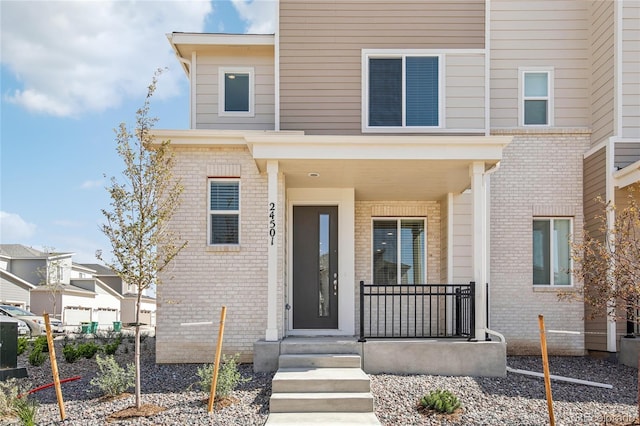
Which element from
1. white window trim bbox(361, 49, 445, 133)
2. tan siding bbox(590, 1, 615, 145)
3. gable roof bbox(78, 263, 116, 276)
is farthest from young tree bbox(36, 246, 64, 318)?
tan siding bbox(590, 1, 615, 145)

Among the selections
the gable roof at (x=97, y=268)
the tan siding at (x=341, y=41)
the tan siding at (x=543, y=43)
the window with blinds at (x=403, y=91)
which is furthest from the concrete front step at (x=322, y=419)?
the gable roof at (x=97, y=268)

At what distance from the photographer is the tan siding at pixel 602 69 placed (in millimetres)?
10703

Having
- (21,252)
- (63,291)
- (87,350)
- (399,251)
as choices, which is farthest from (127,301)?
(399,251)

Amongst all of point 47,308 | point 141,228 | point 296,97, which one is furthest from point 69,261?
point 141,228

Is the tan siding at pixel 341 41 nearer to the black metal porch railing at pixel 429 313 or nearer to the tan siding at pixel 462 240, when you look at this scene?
the tan siding at pixel 462 240

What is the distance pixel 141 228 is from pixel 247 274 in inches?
117

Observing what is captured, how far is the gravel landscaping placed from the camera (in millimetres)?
6660

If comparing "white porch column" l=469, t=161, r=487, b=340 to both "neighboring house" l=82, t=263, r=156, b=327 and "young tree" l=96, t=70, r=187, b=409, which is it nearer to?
"young tree" l=96, t=70, r=187, b=409

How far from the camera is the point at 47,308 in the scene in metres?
31.6

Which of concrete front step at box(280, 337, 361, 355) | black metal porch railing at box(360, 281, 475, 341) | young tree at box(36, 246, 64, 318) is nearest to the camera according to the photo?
concrete front step at box(280, 337, 361, 355)

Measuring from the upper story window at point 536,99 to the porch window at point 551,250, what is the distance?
1955 millimetres

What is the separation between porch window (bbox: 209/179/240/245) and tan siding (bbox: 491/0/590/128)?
548 centimetres

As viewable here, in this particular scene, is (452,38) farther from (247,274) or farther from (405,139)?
(247,274)

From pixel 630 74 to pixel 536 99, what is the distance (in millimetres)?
1659
